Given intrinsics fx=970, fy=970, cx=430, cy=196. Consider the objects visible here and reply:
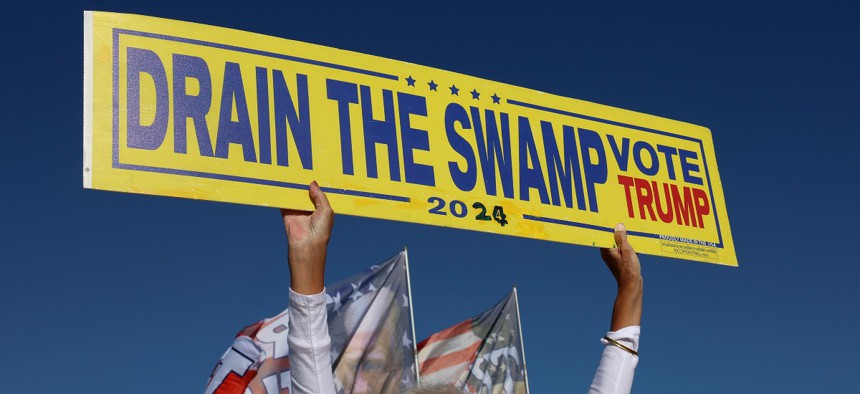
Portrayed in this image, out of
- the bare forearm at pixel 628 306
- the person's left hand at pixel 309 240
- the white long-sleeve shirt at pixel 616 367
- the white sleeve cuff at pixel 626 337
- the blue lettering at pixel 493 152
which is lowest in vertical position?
the white long-sleeve shirt at pixel 616 367

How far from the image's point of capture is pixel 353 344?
480 inches

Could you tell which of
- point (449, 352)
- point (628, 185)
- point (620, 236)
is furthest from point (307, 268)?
point (449, 352)

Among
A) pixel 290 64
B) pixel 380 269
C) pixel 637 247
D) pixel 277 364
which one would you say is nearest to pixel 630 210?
pixel 637 247

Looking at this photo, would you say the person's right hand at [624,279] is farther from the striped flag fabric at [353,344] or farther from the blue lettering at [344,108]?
the striped flag fabric at [353,344]

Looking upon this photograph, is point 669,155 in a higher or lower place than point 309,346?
higher

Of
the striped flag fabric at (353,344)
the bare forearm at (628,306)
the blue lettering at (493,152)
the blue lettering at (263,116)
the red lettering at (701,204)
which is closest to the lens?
the blue lettering at (263,116)

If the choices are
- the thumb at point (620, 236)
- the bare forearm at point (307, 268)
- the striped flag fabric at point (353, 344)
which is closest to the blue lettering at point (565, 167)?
the thumb at point (620, 236)

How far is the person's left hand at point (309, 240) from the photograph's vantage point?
3.53 meters

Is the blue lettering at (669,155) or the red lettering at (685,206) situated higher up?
the blue lettering at (669,155)

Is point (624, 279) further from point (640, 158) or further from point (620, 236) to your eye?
point (640, 158)

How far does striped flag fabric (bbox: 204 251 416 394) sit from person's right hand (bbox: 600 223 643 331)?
6.63 m

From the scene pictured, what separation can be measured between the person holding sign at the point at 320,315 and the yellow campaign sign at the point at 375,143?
18 cm

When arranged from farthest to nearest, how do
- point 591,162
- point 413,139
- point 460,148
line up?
point 591,162 → point 460,148 → point 413,139

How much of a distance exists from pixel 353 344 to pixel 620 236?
7654mm
